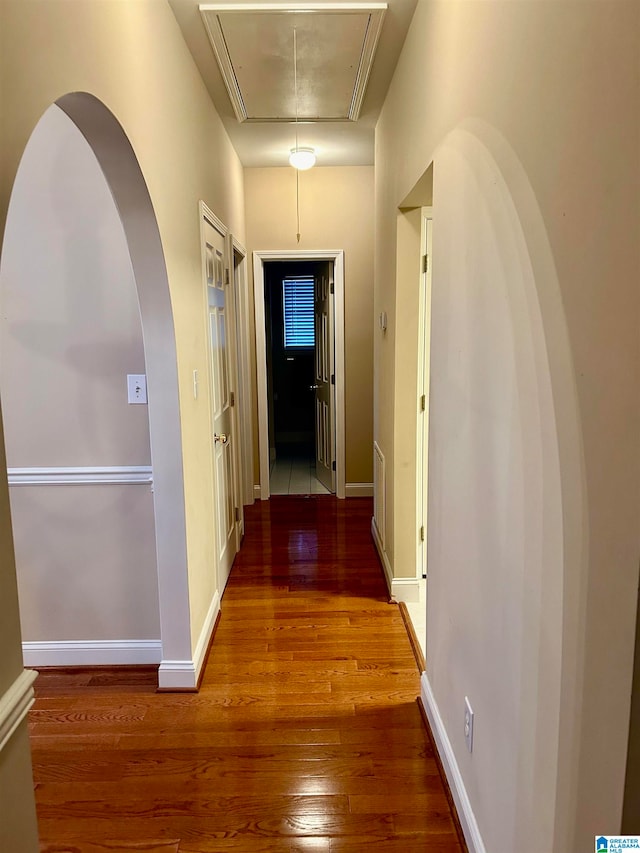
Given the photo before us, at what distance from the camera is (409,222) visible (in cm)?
277

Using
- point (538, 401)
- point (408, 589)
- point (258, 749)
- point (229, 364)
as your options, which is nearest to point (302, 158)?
point (229, 364)

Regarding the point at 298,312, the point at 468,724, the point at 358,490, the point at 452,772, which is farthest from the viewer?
the point at 298,312

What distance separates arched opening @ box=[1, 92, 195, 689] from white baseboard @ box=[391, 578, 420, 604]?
121cm

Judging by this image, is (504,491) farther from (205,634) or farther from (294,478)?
(294,478)

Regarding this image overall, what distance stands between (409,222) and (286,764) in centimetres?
236

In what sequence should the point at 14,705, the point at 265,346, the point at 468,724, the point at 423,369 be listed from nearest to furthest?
1. the point at 14,705
2. the point at 468,724
3. the point at 423,369
4. the point at 265,346

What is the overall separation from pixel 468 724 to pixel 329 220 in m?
3.97

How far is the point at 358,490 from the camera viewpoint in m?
5.07

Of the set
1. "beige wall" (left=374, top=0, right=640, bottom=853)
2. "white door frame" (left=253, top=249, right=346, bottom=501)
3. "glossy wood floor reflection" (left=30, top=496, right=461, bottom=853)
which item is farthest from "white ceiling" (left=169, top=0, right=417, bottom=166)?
"glossy wood floor reflection" (left=30, top=496, right=461, bottom=853)

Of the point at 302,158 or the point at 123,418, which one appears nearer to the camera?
the point at 123,418

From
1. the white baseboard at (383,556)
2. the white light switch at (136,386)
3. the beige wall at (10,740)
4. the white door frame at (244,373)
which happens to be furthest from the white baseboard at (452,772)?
the white door frame at (244,373)

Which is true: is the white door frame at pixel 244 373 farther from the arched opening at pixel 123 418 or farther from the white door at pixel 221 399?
the arched opening at pixel 123 418

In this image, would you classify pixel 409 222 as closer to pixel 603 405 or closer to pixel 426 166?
pixel 426 166

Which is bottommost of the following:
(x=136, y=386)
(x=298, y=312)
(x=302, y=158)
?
(x=136, y=386)
